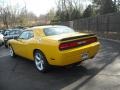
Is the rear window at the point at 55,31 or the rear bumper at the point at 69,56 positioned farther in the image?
the rear window at the point at 55,31

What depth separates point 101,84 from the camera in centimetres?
640

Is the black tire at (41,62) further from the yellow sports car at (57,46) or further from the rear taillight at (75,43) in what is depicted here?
the rear taillight at (75,43)

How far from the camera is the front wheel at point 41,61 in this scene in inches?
317

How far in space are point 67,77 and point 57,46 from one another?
94cm

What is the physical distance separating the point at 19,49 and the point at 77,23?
26.3 metres

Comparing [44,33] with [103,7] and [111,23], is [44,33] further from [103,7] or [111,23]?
[103,7]

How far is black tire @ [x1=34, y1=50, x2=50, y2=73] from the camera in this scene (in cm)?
805

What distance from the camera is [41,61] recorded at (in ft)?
27.0

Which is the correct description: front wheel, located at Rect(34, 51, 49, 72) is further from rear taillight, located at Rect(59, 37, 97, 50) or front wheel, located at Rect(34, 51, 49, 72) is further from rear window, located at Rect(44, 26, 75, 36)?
rear taillight, located at Rect(59, 37, 97, 50)

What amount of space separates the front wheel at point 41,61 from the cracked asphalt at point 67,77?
17 centimetres

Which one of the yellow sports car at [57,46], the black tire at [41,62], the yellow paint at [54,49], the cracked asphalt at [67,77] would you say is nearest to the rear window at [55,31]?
the yellow sports car at [57,46]

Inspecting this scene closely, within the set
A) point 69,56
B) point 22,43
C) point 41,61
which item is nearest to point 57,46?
point 69,56

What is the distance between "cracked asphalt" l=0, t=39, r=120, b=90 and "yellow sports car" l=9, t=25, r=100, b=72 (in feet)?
1.31

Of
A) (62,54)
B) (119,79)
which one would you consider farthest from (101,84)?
(62,54)
